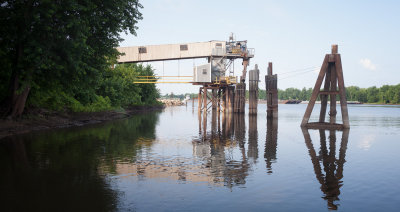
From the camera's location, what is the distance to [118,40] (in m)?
24.1

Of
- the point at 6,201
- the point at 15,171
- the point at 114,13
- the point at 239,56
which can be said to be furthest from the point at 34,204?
the point at 239,56

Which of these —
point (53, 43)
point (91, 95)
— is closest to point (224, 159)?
point (53, 43)

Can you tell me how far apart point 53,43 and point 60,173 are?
1091cm

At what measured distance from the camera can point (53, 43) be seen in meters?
18.9

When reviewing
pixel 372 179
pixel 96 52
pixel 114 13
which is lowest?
pixel 372 179

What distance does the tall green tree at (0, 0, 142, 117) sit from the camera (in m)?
18.4

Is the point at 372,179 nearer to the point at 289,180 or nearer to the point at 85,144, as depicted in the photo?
the point at 289,180

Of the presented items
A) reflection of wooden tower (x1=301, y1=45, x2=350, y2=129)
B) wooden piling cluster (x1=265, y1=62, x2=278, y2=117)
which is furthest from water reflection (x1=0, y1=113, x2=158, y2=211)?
wooden piling cluster (x1=265, y1=62, x2=278, y2=117)

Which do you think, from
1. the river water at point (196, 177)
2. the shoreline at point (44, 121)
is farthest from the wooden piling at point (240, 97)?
the river water at point (196, 177)

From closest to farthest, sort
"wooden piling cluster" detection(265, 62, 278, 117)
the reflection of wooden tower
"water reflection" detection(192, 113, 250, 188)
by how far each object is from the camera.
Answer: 1. "water reflection" detection(192, 113, 250, 188)
2. the reflection of wooden tower
3. "wooden piling cluster" detection(265, 62, 278, 117)

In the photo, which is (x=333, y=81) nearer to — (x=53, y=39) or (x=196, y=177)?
(x=196, y=177)

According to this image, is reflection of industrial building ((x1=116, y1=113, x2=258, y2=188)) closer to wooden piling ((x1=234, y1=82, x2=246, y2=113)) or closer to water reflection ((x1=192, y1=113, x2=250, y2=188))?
water reflection ((x1=192, y1=113, x2=250, y2=188))

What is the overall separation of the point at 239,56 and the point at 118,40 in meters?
23.7

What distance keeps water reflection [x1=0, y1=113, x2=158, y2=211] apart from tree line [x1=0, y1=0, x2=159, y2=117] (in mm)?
4617
